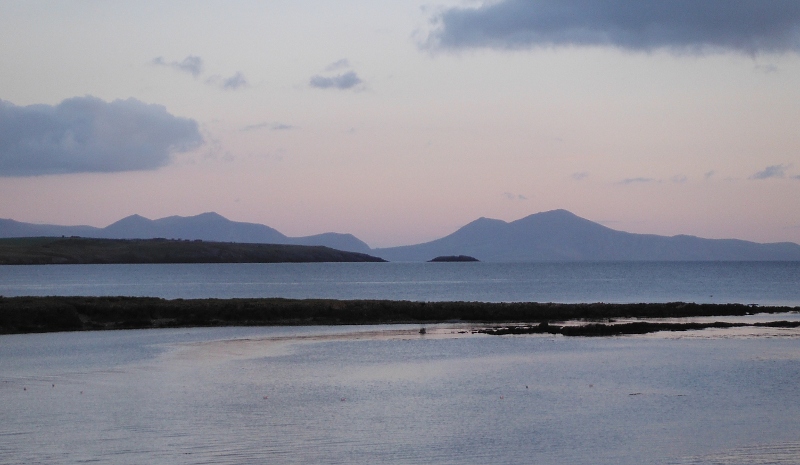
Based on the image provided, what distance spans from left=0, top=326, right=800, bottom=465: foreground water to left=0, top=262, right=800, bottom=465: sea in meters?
0.10

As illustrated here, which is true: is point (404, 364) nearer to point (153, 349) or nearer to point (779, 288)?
point (153, 349)

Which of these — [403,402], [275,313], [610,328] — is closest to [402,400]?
[403,402]

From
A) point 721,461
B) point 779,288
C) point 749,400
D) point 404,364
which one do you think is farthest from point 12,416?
point 779,288

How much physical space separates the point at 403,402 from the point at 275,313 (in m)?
34.6

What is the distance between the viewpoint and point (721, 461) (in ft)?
69.4

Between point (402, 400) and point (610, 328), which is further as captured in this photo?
point (610, 328)

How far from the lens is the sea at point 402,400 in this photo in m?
22.5

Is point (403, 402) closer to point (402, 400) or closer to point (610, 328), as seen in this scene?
point (402, 400)

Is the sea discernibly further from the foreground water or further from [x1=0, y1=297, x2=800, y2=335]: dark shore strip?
[x1=0, y1=297, x2=800, y2=335]: dark shore strip

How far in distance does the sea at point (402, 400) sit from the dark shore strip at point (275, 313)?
4.72 m

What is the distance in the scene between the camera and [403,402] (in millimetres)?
29859

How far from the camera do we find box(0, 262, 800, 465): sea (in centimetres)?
2253

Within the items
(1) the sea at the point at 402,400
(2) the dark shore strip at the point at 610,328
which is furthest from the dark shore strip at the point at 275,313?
(1) the sea at the point at 402,400

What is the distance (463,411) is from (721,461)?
30.6 ft
